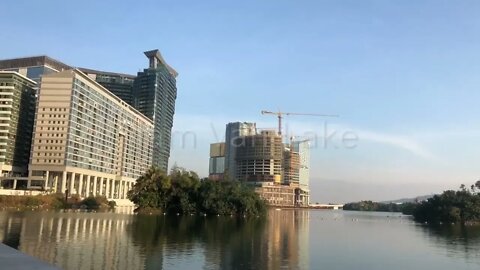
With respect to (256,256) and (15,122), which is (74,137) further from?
(256,256)

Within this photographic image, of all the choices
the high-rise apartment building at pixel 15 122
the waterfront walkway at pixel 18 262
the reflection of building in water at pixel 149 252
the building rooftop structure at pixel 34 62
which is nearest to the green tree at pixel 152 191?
the reflection of building in water at pixel 149 252

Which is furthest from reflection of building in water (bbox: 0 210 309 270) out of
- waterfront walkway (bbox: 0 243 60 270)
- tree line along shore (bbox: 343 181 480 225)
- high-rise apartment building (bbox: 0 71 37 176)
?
high-rise apartment building (bbox: 0 71 37 176)

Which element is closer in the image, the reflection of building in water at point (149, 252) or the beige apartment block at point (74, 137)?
the reflection of building in water at point (149, 252)

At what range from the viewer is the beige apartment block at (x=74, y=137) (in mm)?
131750

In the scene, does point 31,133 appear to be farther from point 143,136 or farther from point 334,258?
point 334,258

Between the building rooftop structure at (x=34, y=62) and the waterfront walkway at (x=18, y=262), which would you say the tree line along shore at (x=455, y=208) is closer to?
the waterfront walkway at (x=18, y=262)

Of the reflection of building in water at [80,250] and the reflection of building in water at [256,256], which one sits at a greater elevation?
the reflection of building in water at [80,250]

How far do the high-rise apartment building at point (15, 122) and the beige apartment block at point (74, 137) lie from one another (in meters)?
8.24

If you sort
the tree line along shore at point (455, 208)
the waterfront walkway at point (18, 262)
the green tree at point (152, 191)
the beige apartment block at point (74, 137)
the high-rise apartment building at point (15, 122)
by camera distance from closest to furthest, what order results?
the waterfront walkway at point (18, 262), the green tree at point (152, 191), the tree line along shore at point (455, 208), the beige apartment block at point (74, 137), the high-rise apartment building at point (15, 122)

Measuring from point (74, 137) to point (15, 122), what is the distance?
1881 centimetres

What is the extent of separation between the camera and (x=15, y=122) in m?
138

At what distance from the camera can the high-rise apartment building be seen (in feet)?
439

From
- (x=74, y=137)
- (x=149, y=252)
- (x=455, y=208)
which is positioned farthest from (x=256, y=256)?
(x=74, y=137)

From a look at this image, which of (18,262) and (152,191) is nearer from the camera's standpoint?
(18,262)
